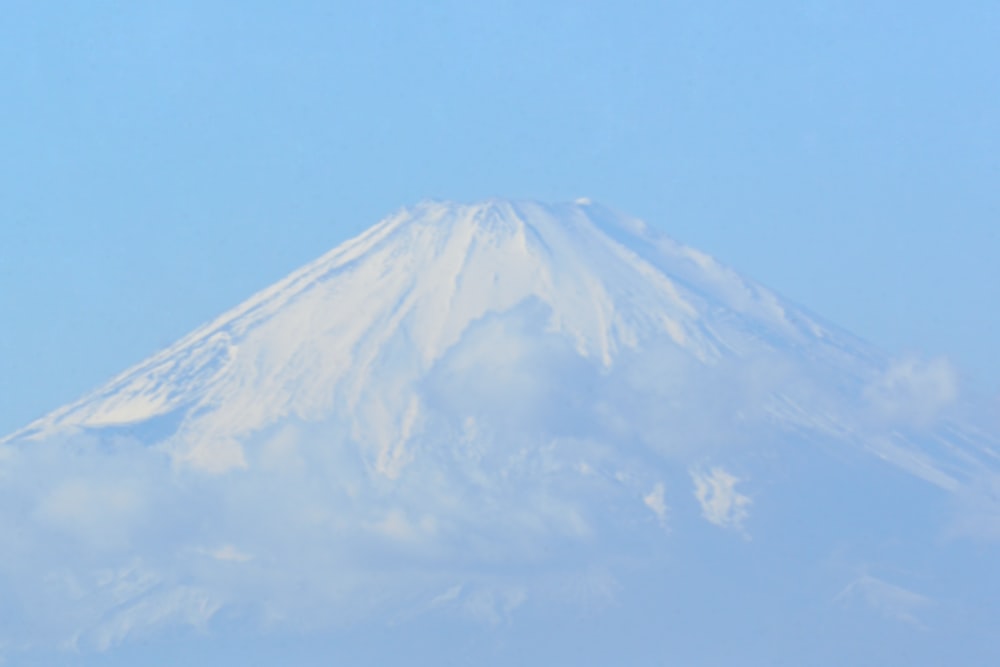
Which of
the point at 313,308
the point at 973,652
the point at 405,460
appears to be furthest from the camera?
the point at 313,308

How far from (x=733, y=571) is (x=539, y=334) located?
366 inches

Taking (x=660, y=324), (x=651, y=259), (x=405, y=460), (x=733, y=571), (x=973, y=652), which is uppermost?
(x=651, y=259)

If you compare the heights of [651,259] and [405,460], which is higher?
[651,259]

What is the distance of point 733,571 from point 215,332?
19.5 m

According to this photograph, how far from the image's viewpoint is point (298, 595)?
58875 millimetres

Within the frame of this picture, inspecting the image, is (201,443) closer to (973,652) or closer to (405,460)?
(405,460)

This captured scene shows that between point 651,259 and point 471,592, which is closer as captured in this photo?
point 471,592

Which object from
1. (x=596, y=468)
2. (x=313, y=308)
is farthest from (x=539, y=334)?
(x=313, y=308)

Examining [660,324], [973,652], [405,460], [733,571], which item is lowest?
[973,652]

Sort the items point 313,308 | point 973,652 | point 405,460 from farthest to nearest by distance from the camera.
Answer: point 313,308, point 405,460, point 973,652

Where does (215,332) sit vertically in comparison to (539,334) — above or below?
above

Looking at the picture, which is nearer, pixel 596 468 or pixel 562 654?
pixel 562 654

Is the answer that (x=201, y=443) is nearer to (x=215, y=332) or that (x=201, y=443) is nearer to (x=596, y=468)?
(x=215, y=332)

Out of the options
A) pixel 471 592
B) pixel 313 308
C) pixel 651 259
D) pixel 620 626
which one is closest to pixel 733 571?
pixel 620 626
